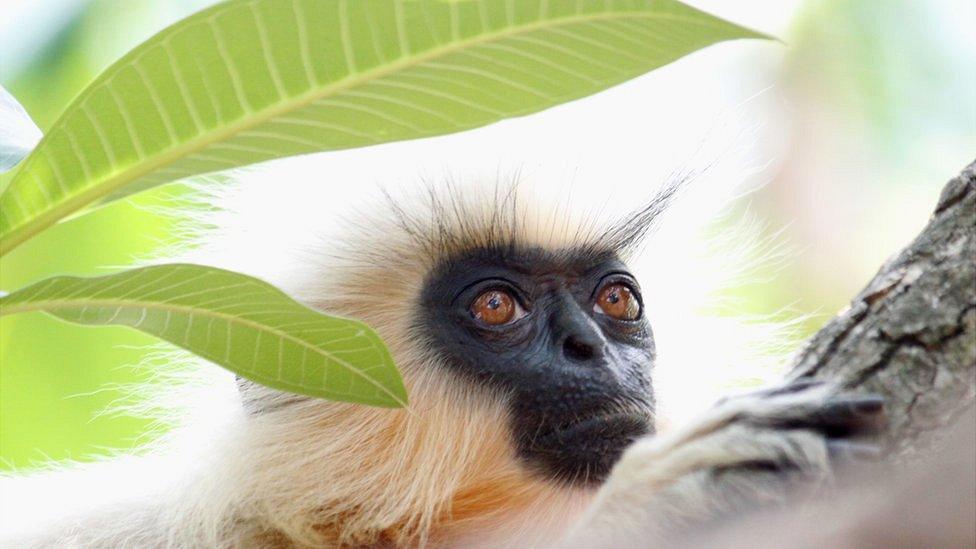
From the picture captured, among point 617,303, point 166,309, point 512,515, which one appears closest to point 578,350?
point 617,303

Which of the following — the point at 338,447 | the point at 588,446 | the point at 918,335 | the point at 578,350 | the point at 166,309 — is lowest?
the point at 166,309

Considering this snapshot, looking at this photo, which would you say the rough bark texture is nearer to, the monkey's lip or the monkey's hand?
the monkey's hand

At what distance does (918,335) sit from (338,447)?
96.9 inches

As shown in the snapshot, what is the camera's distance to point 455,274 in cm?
456

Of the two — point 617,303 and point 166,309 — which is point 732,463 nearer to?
point 166,309

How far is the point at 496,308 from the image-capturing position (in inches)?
173

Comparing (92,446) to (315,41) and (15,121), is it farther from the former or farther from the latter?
(315,41)

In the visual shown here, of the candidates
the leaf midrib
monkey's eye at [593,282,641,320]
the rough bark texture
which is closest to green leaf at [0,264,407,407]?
the leaf midrib

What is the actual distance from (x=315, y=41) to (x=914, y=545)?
4.70ft

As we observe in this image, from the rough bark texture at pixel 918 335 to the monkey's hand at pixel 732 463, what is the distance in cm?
6

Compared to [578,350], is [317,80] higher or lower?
lower

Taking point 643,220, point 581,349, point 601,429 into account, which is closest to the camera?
point 601,429

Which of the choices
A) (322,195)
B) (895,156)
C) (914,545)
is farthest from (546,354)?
(895,156)

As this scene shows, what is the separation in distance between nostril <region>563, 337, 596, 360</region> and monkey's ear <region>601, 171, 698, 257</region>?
67 centimetres
